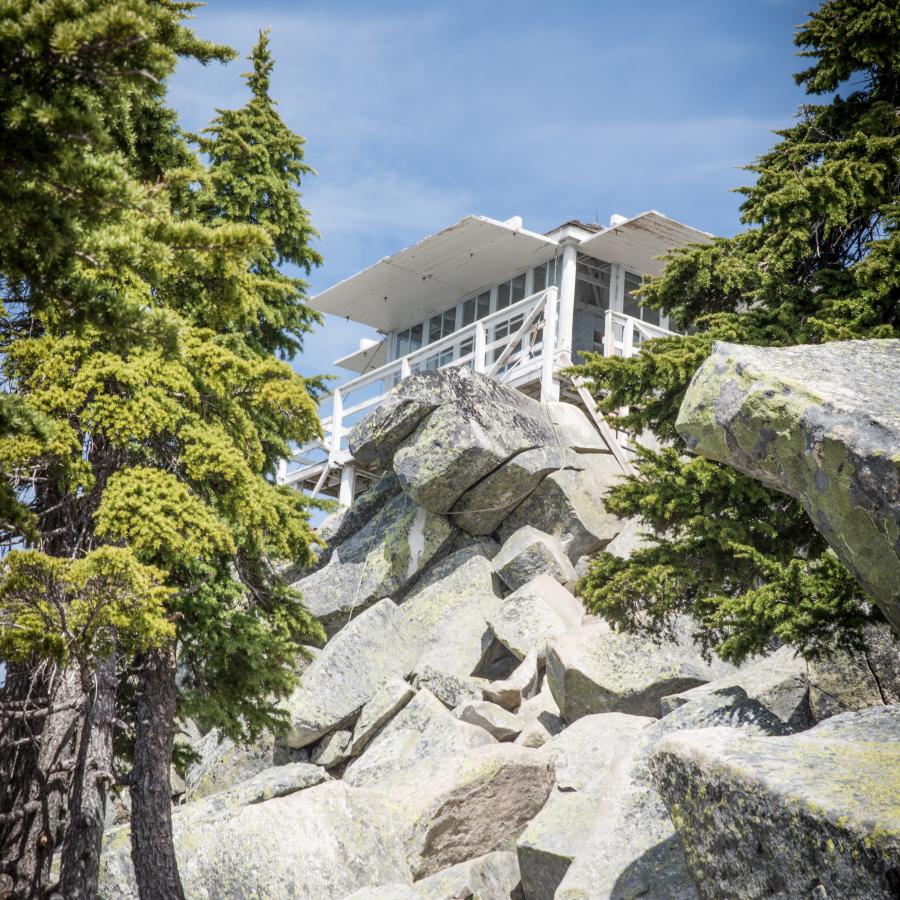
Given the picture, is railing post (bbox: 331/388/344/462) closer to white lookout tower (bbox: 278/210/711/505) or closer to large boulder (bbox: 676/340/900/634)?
white lookout tower (bbox: 278/210/711/505)

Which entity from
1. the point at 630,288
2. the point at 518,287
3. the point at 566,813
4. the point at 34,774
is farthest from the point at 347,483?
the point at 566,813

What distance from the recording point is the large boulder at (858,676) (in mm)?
10594

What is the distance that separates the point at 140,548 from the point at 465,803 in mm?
5541

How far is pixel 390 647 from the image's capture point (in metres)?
22.4

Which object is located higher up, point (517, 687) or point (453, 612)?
point (453, 612)

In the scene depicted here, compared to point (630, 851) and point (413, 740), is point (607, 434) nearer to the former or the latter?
point (413, 740)

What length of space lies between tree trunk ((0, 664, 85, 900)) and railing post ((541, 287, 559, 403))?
1685 cm

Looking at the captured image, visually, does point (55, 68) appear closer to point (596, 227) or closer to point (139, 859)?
point (139, 859)


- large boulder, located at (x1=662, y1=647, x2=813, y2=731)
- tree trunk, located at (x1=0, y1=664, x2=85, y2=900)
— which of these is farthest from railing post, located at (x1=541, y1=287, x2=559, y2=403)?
tree trunk, located at (x1=0, y1=664, x2=85, y2=900)

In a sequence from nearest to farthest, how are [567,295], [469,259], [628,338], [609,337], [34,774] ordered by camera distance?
[34,774], [609,337], [628,338], [567,295], [469,259]

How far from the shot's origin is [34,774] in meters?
12.4

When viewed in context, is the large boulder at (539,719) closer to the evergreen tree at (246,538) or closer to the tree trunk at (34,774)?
the evergreen tree at (246,538)

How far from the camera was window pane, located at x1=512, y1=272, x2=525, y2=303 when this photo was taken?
32.3 m

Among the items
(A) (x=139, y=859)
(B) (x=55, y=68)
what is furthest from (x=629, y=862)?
(B) (x=55, y=68)
